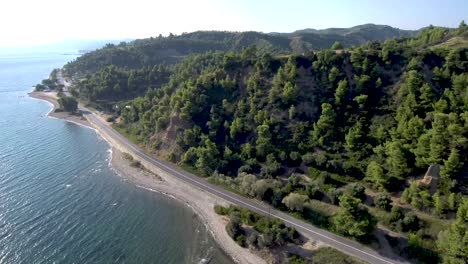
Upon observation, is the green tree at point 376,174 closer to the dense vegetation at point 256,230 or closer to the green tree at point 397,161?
the green tree at point 397,161

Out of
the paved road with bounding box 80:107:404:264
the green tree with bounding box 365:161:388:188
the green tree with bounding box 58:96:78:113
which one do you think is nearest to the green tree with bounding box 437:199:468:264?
the paved road with bounding box 80:107:404:264

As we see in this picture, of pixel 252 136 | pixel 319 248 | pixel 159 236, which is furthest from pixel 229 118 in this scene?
pixel 319 248

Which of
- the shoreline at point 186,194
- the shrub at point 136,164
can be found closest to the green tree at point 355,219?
the shoreline at point 186,194

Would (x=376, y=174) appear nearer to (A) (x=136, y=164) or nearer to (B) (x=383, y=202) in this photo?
(B) (x=383, y=202)

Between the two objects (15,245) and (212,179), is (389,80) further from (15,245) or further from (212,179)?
(15,245)

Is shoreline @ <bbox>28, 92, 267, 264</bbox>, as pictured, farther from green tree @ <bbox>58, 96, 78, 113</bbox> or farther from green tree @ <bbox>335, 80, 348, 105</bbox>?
green tree @ <bbox>58, 96, 78, 113</bbox>
